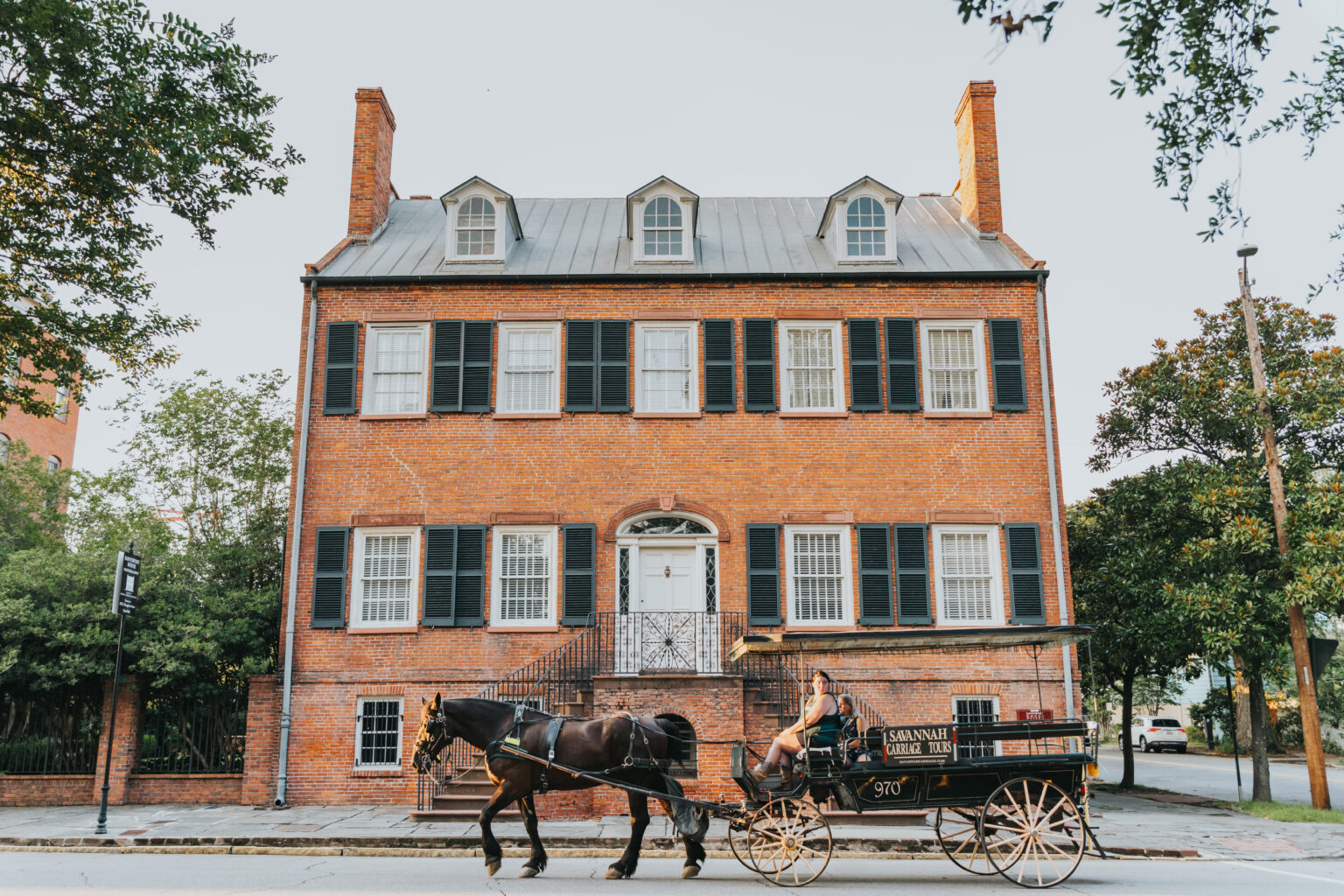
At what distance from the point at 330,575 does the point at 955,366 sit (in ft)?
36.1

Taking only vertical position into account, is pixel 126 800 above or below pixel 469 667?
below

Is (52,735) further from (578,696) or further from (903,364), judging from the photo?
(903,364)

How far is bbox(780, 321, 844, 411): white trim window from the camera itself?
57.3ft

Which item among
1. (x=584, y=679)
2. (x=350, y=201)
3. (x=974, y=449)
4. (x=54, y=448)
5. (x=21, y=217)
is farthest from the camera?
(x=54, y=448)

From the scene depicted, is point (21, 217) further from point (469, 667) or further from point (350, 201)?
point (469, 667)

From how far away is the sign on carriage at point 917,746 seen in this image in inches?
375

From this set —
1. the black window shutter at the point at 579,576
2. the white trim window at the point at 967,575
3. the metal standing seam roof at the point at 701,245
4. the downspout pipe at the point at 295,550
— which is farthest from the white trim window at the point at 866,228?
the downspout pipe at the point at 295,550

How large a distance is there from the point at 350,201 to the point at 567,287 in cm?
504

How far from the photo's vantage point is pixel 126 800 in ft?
51.6

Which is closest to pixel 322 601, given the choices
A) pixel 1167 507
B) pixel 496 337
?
pixel 496 337

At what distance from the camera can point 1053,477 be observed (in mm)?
17016

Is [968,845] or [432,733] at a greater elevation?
[432,733]

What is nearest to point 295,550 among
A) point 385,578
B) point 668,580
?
point 385,578

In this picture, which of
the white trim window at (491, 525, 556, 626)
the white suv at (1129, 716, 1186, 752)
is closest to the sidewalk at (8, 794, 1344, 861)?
the white trim window at (491, 525, 556, 626)
